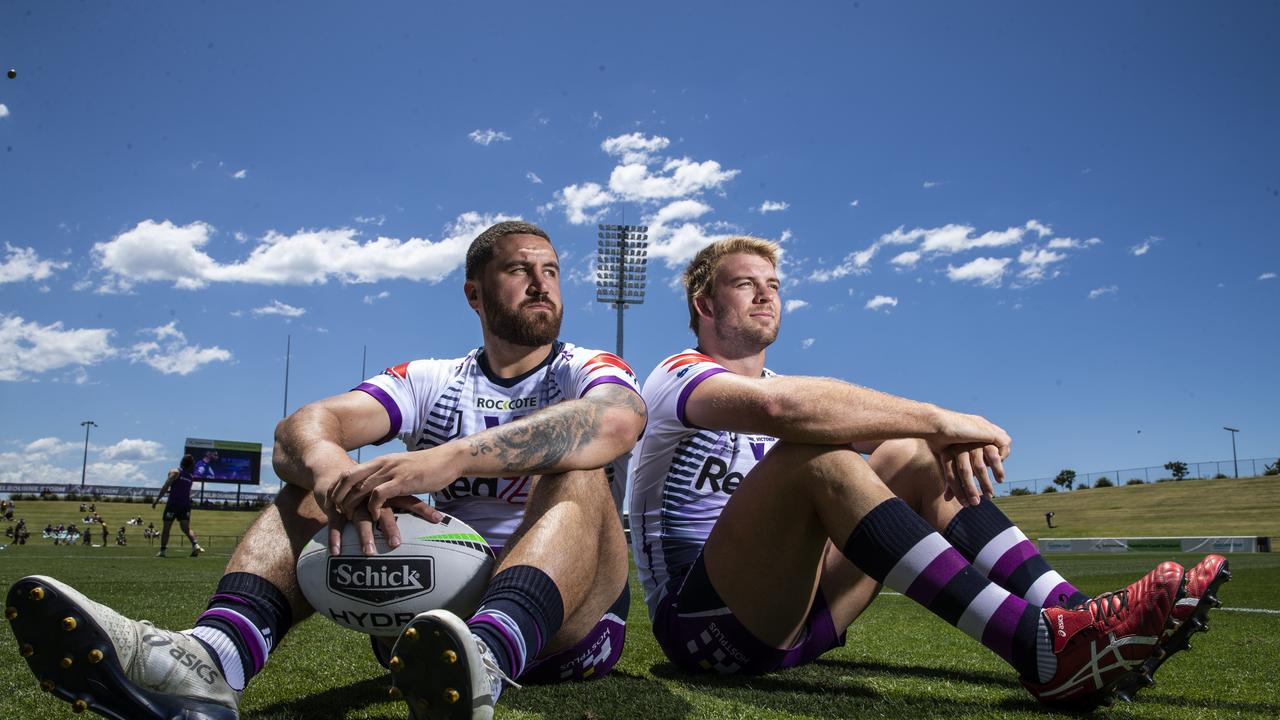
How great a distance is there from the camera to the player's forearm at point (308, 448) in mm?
2322

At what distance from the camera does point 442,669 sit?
1.65 m

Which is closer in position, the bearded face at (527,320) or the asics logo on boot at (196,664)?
the asics logo on boot at (196,664)

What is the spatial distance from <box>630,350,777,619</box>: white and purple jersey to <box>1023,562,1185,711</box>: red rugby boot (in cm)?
119

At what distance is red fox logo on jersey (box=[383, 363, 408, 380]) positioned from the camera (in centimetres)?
300

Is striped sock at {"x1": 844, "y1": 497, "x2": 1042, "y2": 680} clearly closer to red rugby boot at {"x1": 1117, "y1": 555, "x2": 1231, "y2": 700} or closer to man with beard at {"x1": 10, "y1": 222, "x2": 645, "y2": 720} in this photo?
red rugby boot at {"x1": 1117, "y1": 555, "x2": 1231, "y2": 700}

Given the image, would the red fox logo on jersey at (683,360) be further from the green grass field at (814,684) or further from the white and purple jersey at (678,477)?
the green grass field at (814,684)

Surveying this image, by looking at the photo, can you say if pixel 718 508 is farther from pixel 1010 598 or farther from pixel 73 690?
pixel 73 690

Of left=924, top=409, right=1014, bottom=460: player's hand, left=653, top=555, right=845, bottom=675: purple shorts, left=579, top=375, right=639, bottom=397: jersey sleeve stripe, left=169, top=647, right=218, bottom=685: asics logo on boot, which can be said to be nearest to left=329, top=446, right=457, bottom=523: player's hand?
left=169, top=647, right=218, bottom=685: asics logo on boot

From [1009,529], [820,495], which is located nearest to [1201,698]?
[1009,529]

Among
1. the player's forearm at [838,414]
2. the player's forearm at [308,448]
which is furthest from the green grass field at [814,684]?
the player's forearm at [838,414]

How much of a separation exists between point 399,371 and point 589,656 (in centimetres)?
117

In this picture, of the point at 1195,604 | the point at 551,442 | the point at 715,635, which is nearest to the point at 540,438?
the point at 551,442

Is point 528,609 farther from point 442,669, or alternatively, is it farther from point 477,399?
point 477,399

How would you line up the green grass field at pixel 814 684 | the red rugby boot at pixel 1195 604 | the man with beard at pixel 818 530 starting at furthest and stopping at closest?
the green grass field at pixel 814 684 < the man with beard at pixel 818 530 < the red rugby boot at pixel 1195 604
